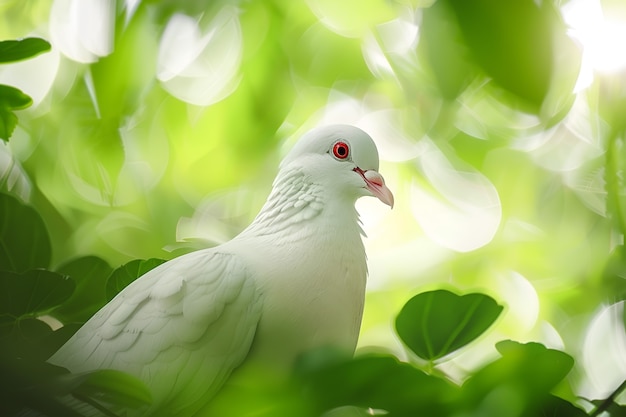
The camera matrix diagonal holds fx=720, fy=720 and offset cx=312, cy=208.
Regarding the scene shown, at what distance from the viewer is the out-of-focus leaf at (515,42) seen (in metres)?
0.34

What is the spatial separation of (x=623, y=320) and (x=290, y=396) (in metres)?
0.35

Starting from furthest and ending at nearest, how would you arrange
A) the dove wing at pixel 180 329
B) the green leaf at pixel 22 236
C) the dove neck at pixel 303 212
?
1. the dove neck at pixel 303 212
2. the dove wing at pixel 180 329
3. the green leaf at pixel 22 236

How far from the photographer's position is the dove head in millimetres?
1305

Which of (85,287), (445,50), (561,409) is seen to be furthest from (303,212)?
(445,50)

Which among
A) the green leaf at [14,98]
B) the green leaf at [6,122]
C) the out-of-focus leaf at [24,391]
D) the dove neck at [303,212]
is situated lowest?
the out-of-focus leaf at [24,391]

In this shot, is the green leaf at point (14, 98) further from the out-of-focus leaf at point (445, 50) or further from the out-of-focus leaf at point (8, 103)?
the out-of-focus leaf at point (445, 50)

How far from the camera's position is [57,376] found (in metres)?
0.42

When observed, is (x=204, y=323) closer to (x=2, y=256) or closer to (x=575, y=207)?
(x=2, y=256)

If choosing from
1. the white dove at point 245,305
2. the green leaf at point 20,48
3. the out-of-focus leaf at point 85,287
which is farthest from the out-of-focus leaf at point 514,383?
the out-of-focus leaf at point 85,287

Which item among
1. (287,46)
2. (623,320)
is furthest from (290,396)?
(287,46)

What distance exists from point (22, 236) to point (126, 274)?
256 millimetres

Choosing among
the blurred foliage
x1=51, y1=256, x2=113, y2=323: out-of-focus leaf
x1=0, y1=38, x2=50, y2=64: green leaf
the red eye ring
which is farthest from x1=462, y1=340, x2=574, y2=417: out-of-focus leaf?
the red eye ring

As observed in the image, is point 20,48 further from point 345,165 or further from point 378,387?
point 345,165

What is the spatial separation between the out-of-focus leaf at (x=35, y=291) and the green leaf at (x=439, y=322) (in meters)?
0.44
